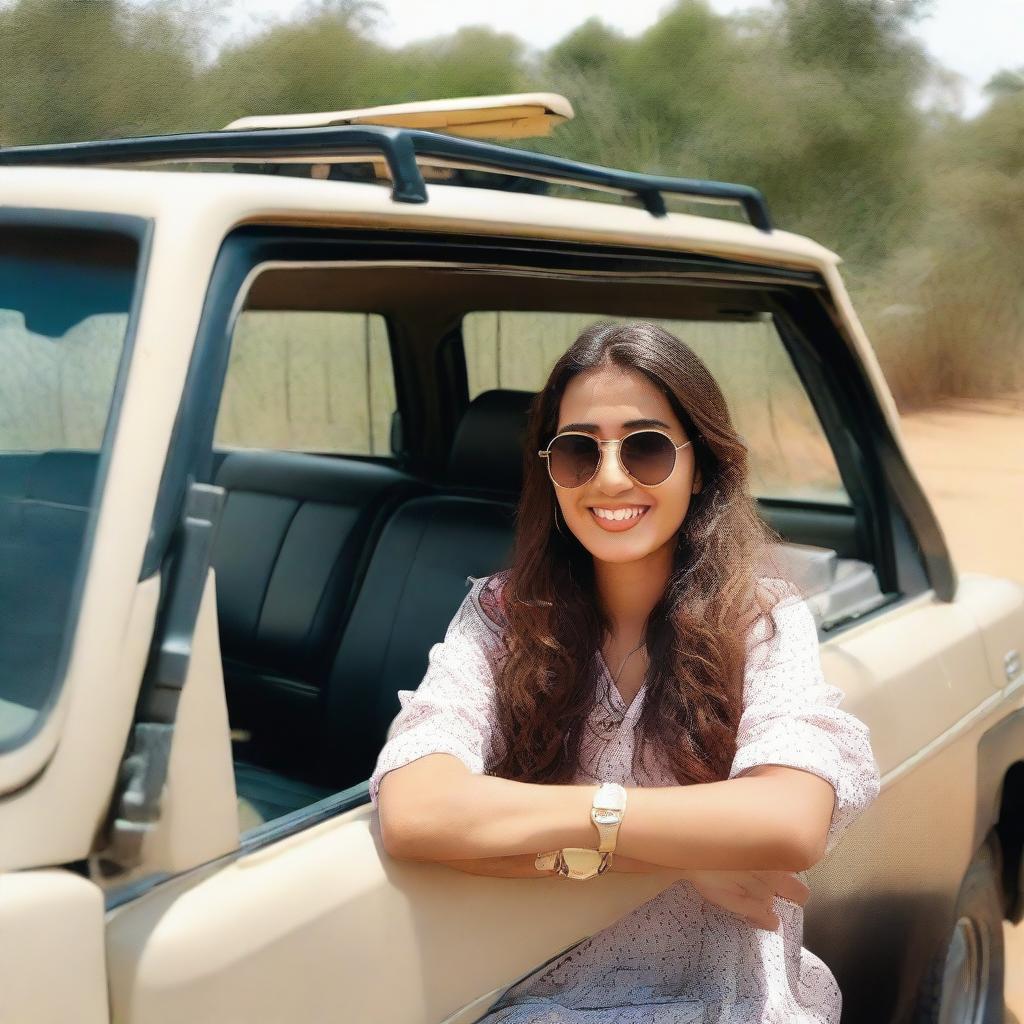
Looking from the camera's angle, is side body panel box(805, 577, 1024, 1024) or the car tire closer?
side body panel box(805, 577, 1024, 1024)

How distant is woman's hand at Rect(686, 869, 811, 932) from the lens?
1682 millimetres

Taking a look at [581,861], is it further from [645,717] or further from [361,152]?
[361,152]

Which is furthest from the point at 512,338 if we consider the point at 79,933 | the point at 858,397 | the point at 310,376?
the point at 79,933

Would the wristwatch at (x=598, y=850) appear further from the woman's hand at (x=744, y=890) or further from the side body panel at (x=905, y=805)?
the side body panel at (x=905, y=805)

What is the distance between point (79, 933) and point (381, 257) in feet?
2.80

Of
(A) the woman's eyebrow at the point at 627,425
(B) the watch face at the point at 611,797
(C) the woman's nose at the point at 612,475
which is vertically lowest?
(B) the watch face at the point at 611,797

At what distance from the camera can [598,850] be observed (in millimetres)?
1569

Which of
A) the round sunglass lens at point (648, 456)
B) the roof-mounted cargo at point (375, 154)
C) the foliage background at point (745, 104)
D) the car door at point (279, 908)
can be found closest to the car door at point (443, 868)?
the car door at point (279, 908)

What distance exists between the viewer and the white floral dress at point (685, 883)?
1.67m

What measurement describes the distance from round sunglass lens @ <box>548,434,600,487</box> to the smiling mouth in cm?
5

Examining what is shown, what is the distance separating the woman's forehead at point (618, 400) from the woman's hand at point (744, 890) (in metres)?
0.61

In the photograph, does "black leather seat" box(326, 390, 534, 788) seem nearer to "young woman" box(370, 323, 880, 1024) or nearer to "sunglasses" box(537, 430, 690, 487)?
"young woman" box(370, 323, 880, 1024)

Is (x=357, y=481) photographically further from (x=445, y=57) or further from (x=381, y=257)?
(x=445, y=57)

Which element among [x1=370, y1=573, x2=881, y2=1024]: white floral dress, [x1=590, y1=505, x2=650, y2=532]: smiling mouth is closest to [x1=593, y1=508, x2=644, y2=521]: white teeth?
[x1=590, y1=505, x2=650, y2=532]: smiling mouth
